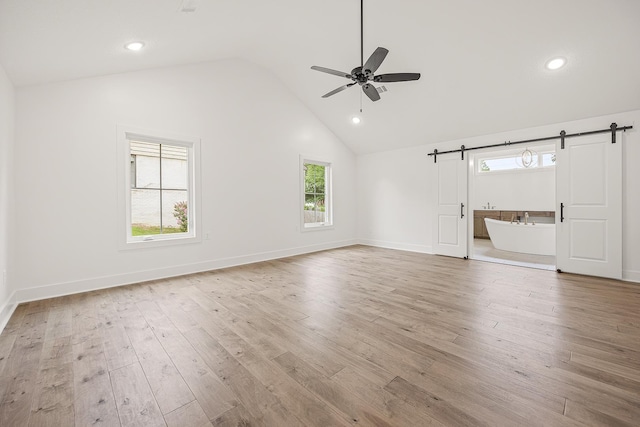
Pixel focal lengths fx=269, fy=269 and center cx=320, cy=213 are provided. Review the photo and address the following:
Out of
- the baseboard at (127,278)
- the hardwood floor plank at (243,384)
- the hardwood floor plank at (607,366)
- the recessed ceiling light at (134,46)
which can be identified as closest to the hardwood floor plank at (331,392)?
the hardwood floor plank at (243,384)

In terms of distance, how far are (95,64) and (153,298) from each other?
9.12 feet

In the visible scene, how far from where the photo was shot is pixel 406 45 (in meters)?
3.85

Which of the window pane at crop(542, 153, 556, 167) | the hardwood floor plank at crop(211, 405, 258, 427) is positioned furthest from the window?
the window pane at crop(542, 153, 556, 167)

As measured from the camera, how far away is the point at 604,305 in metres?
2.90

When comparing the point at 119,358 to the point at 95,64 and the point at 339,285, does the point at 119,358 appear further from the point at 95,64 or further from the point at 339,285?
the point at 95,64

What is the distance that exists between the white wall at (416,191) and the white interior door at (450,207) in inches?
7.2

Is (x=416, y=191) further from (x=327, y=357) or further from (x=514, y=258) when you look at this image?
(x=327, y=357)

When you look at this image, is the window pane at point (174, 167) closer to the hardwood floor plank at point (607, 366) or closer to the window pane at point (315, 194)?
the window pane at point (315, 194)

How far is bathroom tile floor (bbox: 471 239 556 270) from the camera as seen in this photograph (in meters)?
4.84

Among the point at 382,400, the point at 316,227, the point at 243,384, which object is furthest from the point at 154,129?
the point at 382,400

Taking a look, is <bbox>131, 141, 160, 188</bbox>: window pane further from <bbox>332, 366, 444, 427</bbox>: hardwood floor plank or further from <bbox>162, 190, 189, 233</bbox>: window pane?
<bbox>332, 366, 444, 427</bbox>: hardwood floor plank

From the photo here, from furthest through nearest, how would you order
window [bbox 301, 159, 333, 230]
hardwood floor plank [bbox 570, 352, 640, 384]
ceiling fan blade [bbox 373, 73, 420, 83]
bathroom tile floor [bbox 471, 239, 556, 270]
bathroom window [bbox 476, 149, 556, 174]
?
bathroom window [bbox 476, 149, 556, 174], window [bbox 301, 159, 333, 230], bathroom tile floor [bbox 471, 239, 556, 270], ceiling fan blade [bbox 373, 73, 420, 83], hardwood floor plank [bbox 570, 352, 640, 384]

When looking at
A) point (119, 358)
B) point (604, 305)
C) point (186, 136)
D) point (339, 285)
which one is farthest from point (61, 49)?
point (604, 305)

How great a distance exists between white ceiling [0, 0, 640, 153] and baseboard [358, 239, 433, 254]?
256 cm
